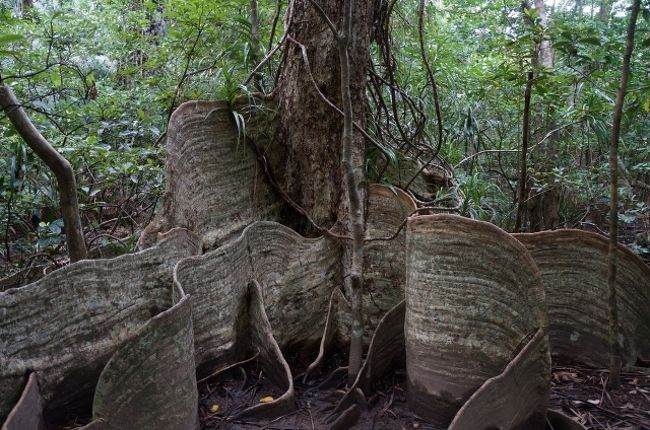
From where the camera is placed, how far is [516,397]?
2.18 meters

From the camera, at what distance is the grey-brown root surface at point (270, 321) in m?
2.04

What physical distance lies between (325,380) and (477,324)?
97cm

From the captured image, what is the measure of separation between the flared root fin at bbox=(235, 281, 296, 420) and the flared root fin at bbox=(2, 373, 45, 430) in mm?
850

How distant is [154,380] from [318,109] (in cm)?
195

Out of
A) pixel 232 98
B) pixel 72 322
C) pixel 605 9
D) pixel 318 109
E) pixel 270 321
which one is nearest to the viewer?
pixel 72 322

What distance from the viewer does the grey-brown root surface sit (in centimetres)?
204

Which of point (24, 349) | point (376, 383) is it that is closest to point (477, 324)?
point (376, 383)

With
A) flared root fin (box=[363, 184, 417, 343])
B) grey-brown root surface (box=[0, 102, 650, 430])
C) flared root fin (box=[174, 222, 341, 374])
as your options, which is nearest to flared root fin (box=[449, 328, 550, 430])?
grey-brown root surface (box=[0, 102, 650, 430])

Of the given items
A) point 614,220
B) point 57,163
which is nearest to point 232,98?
point 57,163

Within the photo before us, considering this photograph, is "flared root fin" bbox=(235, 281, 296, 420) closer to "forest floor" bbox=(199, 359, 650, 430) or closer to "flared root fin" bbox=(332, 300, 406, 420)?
"forest floor" bbox=(199, 359, 650, 430)

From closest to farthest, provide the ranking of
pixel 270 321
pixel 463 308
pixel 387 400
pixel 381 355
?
pixel 463 308 < pixel 387 400 < pixel 381 355 < pixel 270 321

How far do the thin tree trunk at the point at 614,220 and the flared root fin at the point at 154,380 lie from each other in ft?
6.51

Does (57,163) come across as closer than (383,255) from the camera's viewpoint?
Yes

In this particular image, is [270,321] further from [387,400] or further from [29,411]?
[29,411]
